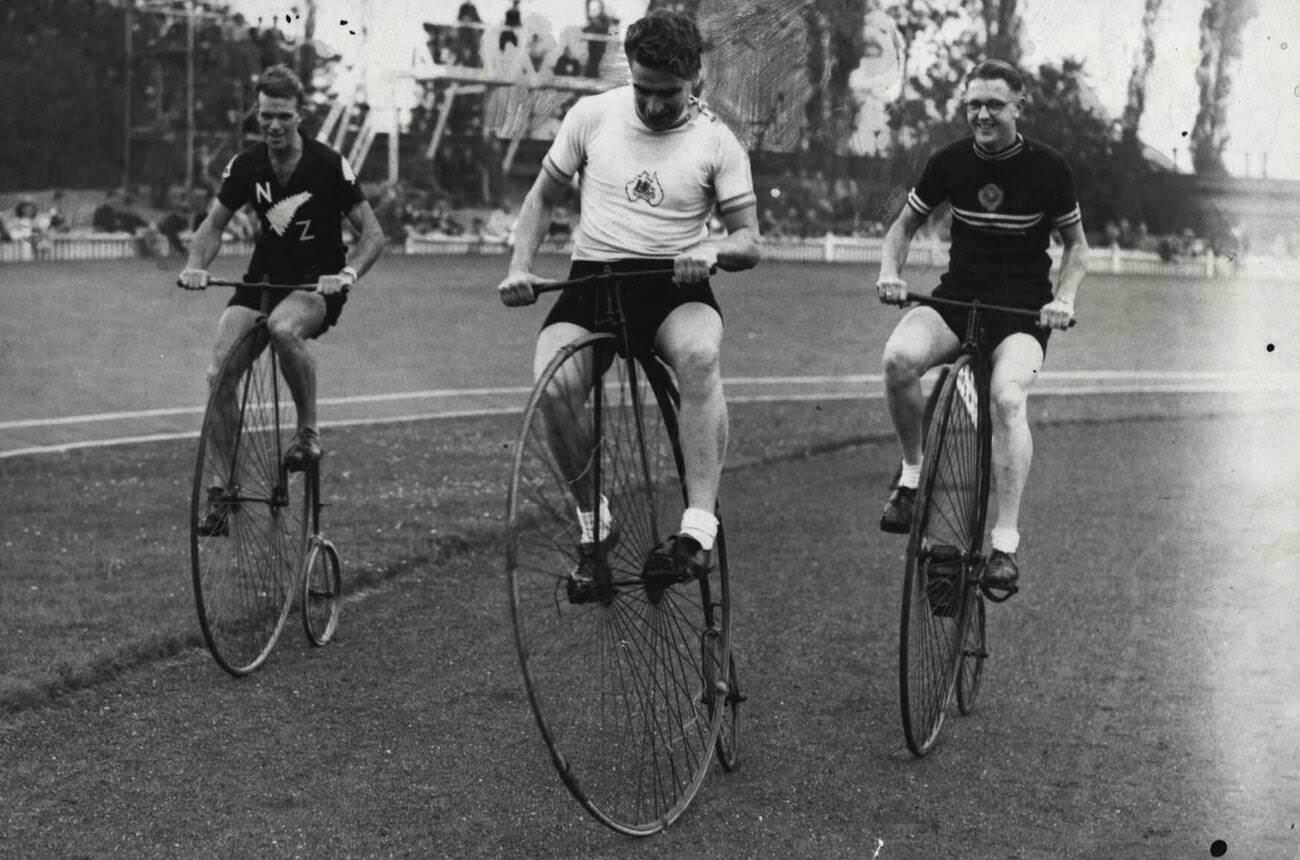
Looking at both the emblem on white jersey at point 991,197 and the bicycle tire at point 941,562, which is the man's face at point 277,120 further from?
the bicycle tire at point 941,562

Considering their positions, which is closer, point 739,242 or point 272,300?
point 739,242

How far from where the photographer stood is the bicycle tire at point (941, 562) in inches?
235

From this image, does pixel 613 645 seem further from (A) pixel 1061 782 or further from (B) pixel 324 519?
(B) pixel 324 519

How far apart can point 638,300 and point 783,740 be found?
4.88 feet

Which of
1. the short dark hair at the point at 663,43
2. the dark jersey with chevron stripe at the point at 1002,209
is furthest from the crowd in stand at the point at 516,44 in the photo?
the short dark hair at the point at 663,43

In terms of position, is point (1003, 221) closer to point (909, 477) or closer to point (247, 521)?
point (909, 477)

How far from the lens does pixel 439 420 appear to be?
589 inches

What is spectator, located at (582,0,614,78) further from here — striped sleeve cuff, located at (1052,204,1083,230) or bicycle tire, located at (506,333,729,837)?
bicycle tire, located at (506,333,729,837)

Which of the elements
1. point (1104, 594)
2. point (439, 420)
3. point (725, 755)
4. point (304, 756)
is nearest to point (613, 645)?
point (725, 755)

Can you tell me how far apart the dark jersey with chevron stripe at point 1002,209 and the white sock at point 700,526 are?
2.02 metres

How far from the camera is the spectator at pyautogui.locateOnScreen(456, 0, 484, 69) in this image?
45.1 ft

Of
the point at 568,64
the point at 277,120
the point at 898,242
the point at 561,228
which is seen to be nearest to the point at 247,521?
the point at 277,120

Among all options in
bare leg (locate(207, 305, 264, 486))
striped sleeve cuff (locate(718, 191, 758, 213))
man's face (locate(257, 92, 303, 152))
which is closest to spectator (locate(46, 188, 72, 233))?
man's face (locate(257, 92, 303, 152))

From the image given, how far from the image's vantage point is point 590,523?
214 inches
